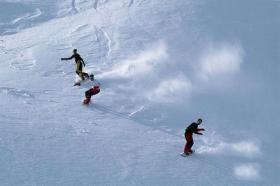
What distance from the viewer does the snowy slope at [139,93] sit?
15.4 metres

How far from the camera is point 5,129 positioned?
1628 centimetres

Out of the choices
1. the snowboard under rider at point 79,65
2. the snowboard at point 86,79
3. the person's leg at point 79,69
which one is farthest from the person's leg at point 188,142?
the person's leg at point 79,69

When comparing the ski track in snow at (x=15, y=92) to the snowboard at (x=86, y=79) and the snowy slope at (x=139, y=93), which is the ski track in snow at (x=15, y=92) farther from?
the snowboard at (x=86, y=79)

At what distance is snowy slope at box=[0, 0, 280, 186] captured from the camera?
607 inches

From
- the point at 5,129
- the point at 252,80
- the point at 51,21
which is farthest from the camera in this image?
the point at 51,21

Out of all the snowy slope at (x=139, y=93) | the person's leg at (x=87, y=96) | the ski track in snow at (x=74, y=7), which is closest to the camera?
the snowy slope at (x=139, y=93)

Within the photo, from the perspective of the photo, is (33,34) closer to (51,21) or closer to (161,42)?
(51,21)

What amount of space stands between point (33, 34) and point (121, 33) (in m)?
4.90

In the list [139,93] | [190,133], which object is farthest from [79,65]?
[190,133]

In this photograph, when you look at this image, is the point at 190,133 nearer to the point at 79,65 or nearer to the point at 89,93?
the point at 89,93

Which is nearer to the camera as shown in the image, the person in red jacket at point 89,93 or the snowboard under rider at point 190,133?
the snowboard under rider at point 190,133

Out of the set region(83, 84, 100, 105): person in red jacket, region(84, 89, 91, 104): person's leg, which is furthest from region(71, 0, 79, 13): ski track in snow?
region(84, 89, 91, 104): person's leg

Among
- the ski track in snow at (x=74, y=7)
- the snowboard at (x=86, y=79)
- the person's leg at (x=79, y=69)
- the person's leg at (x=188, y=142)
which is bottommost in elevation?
the person's leg at (x=188, y=142)

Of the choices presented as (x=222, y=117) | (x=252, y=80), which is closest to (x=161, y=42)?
(x=252, y=80)
